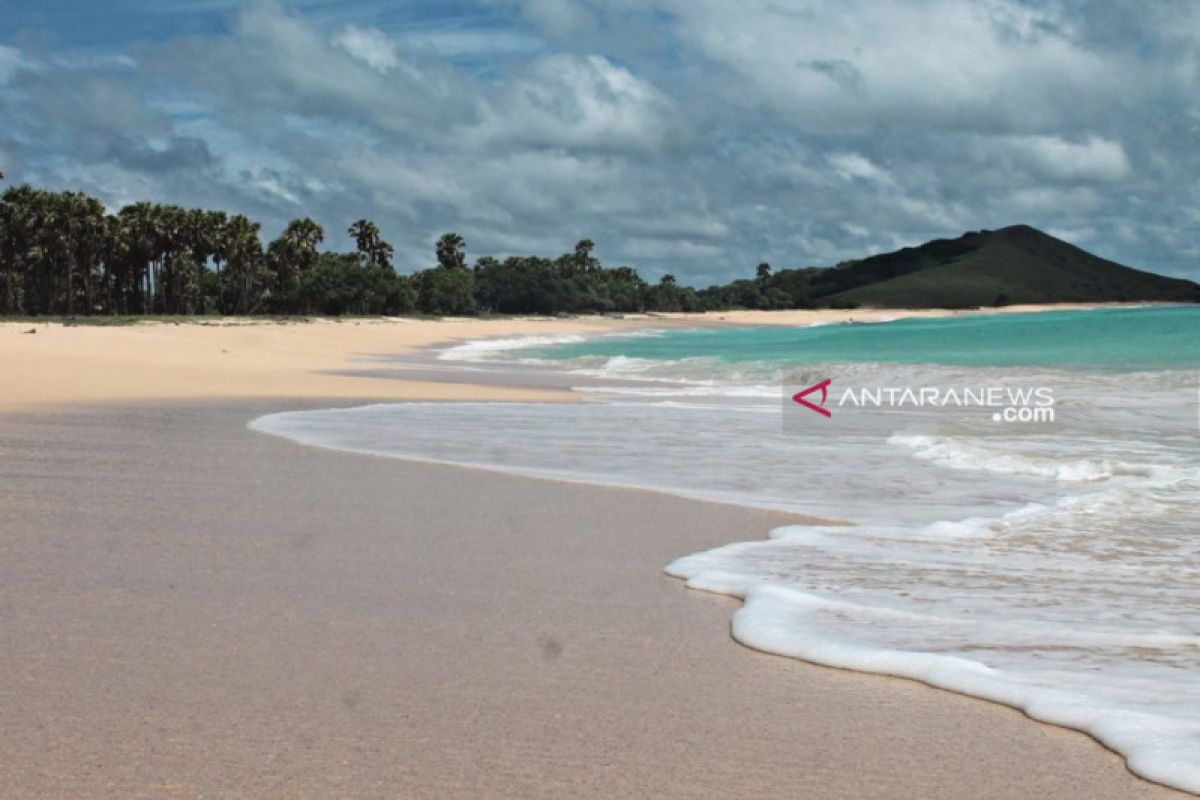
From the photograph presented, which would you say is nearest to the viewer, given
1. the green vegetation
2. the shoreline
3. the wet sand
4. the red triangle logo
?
the wet sand

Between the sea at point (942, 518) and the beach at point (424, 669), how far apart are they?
31 cm

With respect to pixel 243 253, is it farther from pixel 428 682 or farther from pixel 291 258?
pixel 428 682

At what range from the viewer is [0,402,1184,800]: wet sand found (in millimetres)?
3436

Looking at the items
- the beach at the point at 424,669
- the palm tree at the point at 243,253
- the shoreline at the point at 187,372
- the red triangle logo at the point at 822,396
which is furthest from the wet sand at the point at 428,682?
the palm tree at the point at 243,253

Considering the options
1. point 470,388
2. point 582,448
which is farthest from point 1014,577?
point 470,388

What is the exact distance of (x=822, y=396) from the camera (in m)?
22.8

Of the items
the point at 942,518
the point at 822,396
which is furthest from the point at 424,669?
the point at 822,396

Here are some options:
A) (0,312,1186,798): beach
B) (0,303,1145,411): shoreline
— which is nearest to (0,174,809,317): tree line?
(0,303,1145,411): shoreline

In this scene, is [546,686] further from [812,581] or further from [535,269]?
[535,269]

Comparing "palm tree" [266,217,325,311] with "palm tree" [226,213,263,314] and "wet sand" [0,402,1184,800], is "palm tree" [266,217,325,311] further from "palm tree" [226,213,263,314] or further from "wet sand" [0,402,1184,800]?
"wet sand" [0,402,1184,800]

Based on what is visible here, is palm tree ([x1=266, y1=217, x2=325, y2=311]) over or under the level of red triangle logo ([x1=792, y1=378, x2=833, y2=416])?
over

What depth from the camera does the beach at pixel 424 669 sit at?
136 inches

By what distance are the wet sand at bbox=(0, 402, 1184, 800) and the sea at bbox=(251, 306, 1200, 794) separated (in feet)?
1.02

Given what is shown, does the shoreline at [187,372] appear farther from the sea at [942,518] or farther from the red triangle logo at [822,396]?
the red triangle logo at [822,396]
